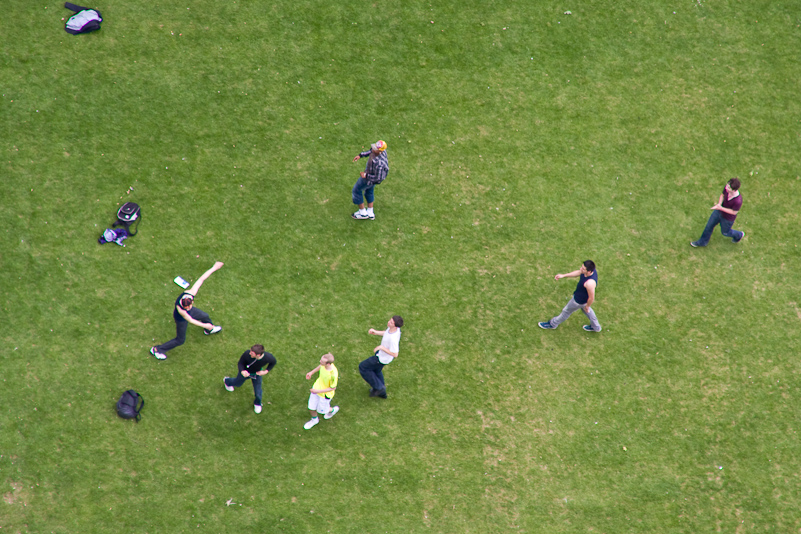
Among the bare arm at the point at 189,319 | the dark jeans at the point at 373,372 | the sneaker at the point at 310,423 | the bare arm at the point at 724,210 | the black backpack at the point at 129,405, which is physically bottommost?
the black backpack at the point at 129,405

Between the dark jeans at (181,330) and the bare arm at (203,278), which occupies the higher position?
the bare arm at (203,278)

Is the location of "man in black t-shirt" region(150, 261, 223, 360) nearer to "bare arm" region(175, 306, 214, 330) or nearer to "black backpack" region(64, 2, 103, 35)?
"bare arm" region(175, 306, 214, 330)

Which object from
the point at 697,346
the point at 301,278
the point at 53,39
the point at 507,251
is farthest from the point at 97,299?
the point at 697,346

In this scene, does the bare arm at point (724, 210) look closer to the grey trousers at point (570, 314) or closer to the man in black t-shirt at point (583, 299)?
the man in black t-shirt at point (583, 299)

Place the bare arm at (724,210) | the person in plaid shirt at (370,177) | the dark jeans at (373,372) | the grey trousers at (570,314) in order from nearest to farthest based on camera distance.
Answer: the dark jeans at (373,372) < the grey trousers at (570,314) < the person in plaid shirt at (370,177) < the bare arm at (724,210)

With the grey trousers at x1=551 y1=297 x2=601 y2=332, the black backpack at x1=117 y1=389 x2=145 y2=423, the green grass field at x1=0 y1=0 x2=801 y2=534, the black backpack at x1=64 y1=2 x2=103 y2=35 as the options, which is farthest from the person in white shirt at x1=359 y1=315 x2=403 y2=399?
the black backpack at x1=64 y1=2 x2=103 y2=35

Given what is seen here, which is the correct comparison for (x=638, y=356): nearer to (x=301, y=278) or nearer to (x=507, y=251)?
(x=507, y=251)

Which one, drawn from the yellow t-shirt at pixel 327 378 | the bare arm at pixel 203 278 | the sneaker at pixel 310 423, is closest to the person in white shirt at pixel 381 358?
the yellow t-shirt at pixel 327 378
